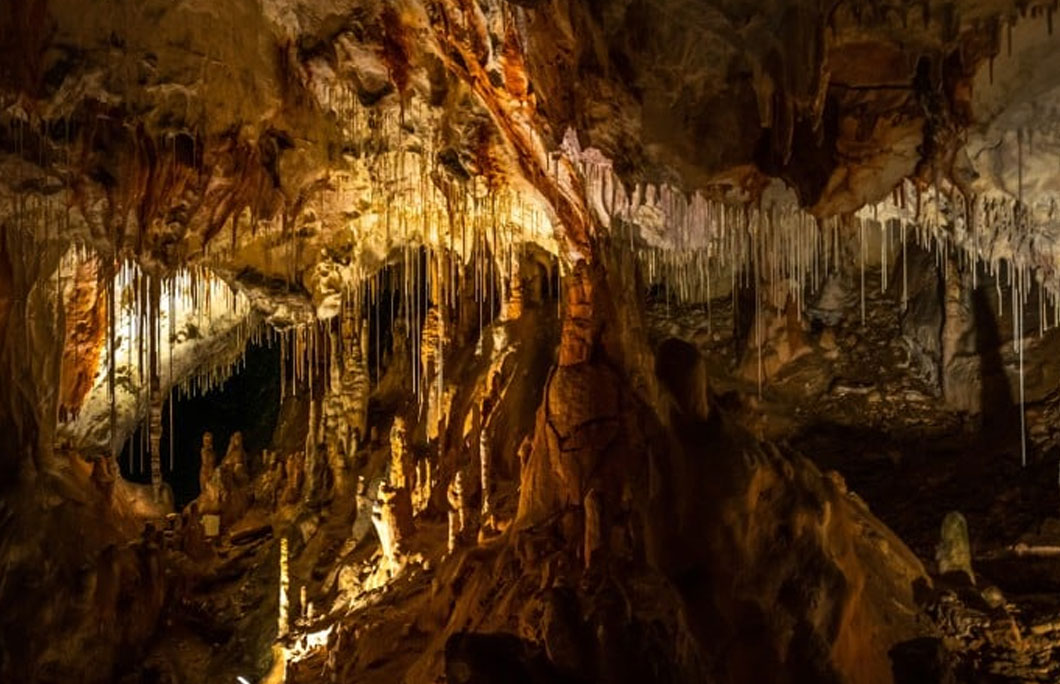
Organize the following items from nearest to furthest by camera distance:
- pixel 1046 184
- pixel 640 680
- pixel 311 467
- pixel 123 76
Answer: pixel 640 680, pixel 1046 184, pixel 123 76, pixel 311 467

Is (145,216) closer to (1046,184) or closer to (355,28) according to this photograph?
(355,28)

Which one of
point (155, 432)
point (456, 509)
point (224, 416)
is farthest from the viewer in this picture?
point (224, 416)

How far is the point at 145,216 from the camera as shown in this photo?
38.2 ft

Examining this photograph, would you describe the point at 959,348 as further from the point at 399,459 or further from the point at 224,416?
the point at 224,416

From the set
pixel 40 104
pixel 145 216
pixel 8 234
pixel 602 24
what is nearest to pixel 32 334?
pixel 8 234

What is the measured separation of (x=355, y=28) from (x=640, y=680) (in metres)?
6.28

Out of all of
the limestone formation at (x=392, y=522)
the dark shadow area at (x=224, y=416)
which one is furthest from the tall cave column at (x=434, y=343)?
the dark shadow area at (x=224, y=416)

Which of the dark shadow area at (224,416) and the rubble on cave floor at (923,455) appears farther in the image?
the dark shadow area at (224,416)

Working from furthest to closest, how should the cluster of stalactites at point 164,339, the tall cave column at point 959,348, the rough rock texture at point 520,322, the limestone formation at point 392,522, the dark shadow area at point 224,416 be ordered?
the dark shadow area at point 224,416 < the tall cave column at point 959,348 < the cluster of stalactites at point 164,339 < the limestone formation at point 392,522 < the rough rock texture at point 520,322

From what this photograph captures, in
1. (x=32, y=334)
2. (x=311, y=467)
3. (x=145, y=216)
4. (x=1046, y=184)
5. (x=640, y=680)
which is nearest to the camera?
(x=640, y=680)

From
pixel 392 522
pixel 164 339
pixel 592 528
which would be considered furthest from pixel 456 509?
pixel 164 339

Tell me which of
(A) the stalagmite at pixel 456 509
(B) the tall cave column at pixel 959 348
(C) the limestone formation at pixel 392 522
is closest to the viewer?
(A) the stalagmite at pixel 456 509

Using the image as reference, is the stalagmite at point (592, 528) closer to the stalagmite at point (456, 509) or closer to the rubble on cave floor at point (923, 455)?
the rubble on cave floor at point (923, 455)

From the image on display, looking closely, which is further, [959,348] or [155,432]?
[959,348]
